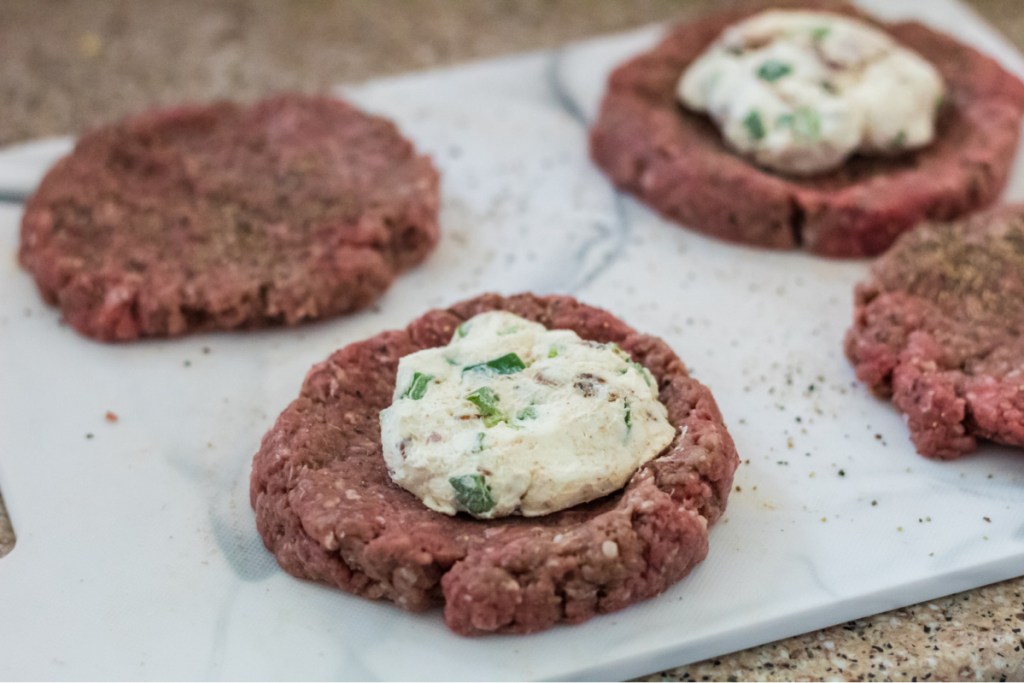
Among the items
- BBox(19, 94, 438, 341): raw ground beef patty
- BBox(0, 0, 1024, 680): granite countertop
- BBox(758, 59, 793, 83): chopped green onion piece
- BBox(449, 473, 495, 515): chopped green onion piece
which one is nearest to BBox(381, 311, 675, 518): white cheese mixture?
BBox(449, 473, 495, 515): chopped green onion piece

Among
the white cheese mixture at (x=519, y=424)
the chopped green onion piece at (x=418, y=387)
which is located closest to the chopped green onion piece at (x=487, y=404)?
the white cheese mixture at (x=519, y=424)

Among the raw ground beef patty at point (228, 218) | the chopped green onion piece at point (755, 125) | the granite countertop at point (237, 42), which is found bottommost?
the granite countertop at point (237, 42)

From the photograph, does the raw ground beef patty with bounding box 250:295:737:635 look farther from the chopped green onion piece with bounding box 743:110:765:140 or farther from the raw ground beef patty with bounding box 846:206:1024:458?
the chopped green onion piece with bounding box 743:110:765:140

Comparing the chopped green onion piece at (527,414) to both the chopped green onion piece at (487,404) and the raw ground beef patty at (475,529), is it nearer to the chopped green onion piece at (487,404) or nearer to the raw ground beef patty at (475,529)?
the chopped green onion piece at (487,404)

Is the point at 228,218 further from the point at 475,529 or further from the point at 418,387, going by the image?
the point at 475,529

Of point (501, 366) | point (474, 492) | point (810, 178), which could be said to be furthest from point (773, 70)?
point (474, 492)

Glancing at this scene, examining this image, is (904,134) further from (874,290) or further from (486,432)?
(486,432)

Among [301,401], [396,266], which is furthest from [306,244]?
[301,401]

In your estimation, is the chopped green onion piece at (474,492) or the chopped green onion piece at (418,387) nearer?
the chopped green onion piece at (474,492)
